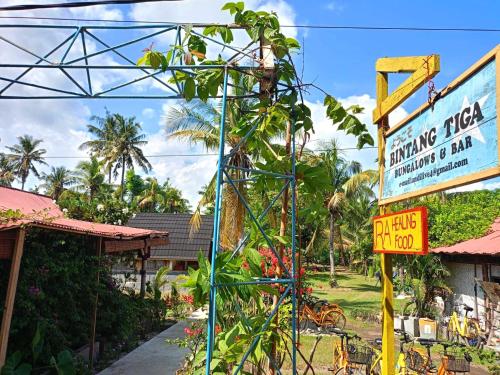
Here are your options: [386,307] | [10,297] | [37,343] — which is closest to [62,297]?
[37,343]

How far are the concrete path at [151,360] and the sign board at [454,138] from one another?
20.4 feet

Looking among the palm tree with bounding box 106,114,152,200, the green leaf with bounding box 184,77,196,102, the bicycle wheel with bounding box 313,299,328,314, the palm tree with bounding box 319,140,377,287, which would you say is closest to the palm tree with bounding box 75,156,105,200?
the palm tree with bounding box 106,114,152,200

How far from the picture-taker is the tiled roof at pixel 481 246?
1030cm

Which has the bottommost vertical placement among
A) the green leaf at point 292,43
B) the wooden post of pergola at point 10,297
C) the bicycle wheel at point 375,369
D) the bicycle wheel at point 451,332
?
the bicycle wheel at point 451,332

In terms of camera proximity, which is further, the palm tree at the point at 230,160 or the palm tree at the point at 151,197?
the palm tree at the point at 151,197

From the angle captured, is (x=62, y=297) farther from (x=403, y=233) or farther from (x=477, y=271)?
(x=477, y=271)

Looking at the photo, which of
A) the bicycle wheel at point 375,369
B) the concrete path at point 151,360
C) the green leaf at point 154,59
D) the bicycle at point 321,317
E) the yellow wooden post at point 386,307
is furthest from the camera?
the bicycle at point 321,317

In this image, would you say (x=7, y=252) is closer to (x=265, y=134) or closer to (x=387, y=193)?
(x=265, y=134)

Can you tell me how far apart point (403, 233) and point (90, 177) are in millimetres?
35810

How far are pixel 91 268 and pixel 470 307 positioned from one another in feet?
32.1

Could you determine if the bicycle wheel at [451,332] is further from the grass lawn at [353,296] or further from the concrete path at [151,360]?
the concrete path at [151,360]

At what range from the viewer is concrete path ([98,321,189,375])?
25.1 feet

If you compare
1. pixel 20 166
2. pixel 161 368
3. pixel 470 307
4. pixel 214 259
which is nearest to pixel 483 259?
pixel 470 307

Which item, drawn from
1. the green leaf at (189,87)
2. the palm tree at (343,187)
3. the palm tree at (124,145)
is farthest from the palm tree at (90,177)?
the green leaf at (189,87)
